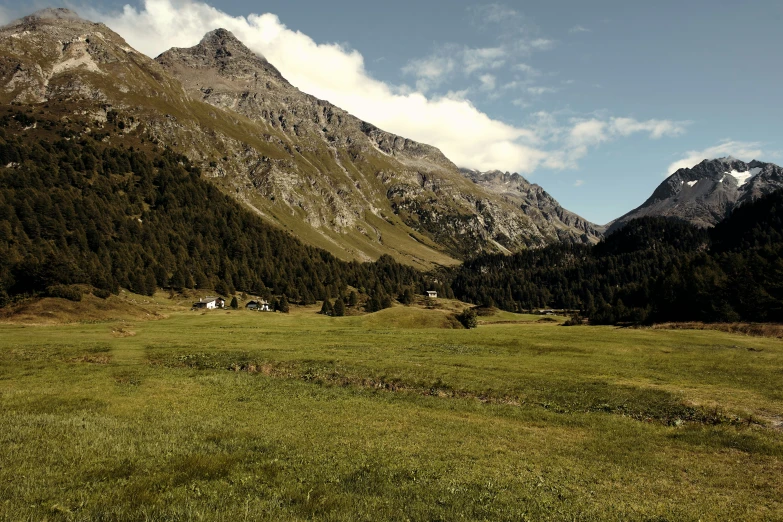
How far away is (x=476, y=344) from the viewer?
→ 2452 inches

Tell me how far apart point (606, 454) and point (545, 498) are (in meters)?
8.57

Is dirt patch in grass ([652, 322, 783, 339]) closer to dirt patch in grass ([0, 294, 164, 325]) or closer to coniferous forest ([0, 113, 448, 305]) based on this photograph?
dirt patch in grass ([0, 294, 164, 325])

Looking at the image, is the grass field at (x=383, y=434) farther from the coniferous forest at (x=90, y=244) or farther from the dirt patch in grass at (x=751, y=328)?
the coniferous forest at (x=90, y=244)

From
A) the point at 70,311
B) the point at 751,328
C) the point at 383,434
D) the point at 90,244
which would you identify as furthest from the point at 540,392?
the point at 90,244

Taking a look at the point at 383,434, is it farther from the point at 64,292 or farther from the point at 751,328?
the point at 64,292

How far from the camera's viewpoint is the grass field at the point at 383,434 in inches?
464

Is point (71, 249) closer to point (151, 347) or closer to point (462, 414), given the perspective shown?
point (151, 347)

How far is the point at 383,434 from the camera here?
21.3 meters

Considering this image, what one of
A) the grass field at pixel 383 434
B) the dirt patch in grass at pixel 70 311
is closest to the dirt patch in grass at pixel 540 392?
the grass field at pixel 383 434

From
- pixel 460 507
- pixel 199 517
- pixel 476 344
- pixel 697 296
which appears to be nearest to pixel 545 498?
pixel 460 507

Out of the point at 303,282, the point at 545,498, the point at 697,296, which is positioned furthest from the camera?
the point at 303,282

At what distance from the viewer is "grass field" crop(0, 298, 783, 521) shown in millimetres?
11781

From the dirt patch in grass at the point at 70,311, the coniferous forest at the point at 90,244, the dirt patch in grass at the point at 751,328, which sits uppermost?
the coniferous forest at the point at 90,244

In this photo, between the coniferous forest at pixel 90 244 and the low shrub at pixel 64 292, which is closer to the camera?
the low shrub at pixel 64 292
